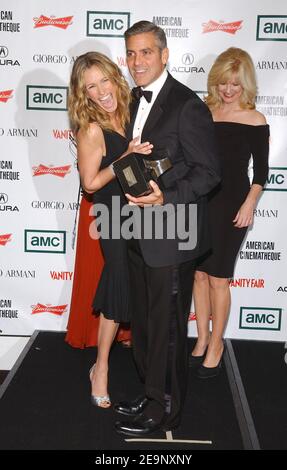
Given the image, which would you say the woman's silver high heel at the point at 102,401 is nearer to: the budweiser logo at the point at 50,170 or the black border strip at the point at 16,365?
the black border strip at the point at 16,365

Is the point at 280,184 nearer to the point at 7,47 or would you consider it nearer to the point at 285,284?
the point at 285,284

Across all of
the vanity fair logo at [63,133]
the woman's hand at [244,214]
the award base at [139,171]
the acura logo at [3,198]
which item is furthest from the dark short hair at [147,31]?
the acura logo at [3,198]

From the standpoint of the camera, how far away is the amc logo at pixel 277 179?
3682mm

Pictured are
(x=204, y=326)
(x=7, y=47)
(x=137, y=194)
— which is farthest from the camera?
(x=7, y=47)

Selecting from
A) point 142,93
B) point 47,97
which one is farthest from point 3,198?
point 142,93

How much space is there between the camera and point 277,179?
3.70 m

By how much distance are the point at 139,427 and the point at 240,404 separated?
0.58m

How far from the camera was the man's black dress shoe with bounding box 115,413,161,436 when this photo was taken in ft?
8.68

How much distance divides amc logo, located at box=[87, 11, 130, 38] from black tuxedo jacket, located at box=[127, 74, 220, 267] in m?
1.31

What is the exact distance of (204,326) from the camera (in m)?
3.35

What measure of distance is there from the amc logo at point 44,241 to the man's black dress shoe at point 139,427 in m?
1.46
